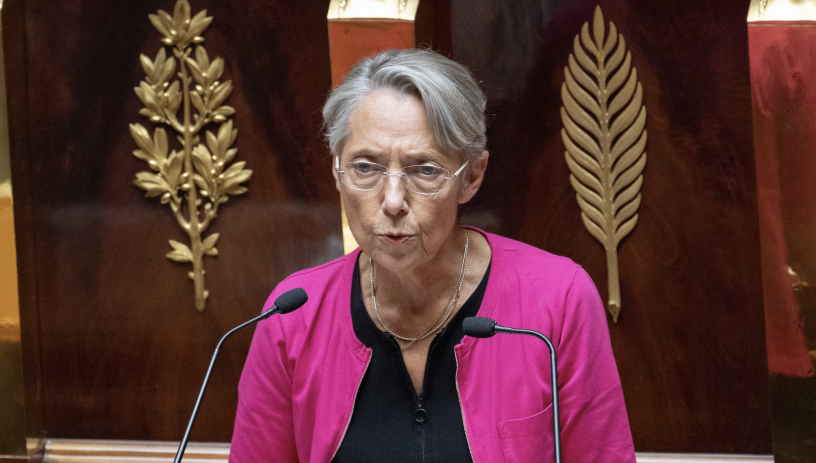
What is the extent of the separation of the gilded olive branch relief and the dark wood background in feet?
0.12

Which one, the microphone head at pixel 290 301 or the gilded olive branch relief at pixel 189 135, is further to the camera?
the gilded olive branch relief at pixel 189 135

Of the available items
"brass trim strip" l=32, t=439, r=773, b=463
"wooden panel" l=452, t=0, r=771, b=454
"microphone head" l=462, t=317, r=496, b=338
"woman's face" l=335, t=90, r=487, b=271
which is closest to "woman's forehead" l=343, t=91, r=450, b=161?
"woman's face" l=335, t=90, r=487, b=271

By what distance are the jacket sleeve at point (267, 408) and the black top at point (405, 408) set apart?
0.51 ft

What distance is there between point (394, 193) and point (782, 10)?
1088 mm

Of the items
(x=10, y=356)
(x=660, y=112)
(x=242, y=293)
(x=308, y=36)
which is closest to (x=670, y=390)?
(x=660, y=112)

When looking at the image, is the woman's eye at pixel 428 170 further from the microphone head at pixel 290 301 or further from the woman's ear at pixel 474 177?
the microphone head at pixel 290 301

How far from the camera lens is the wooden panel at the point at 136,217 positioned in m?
2.37

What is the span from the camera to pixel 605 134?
219cm

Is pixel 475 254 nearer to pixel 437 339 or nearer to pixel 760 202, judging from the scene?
pixel 437 339

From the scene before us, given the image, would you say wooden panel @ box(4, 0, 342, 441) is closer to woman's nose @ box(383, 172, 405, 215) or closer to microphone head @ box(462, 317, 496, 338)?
woman's nose @ box(383, 172, 405, 215)

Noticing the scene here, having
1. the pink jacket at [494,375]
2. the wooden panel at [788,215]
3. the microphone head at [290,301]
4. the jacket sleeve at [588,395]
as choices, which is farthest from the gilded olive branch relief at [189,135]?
the wooden panel at [788,215]

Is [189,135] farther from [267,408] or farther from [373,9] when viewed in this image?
[267,408]

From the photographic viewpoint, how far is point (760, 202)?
2.01 m

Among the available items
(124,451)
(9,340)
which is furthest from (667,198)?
(9,340)
